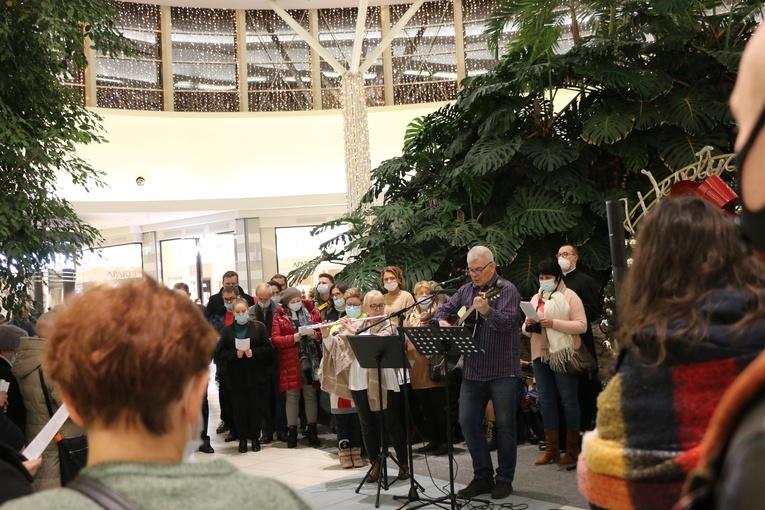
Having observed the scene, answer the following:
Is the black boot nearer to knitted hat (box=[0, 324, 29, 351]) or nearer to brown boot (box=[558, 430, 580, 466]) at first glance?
brown boot (box=[558, 430, 580, 466])

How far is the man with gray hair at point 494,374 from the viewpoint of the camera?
6082mm

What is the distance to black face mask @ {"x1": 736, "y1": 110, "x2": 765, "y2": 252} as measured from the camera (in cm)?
76

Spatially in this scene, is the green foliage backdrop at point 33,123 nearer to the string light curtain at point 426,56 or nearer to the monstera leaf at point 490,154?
the monstera leaf at point 490,154

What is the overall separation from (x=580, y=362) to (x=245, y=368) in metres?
3.74

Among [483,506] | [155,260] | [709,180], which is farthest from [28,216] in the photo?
[155,260]

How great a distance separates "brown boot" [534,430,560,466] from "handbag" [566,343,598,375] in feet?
2.07

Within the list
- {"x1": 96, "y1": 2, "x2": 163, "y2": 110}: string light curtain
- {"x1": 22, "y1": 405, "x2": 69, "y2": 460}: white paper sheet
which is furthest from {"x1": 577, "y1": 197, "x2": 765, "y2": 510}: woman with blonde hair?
{"x1": 96, "y1": 2, "x2": 163, "y2": 110}: string light curtain

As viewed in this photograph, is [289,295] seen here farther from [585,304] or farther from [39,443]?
[39,443]

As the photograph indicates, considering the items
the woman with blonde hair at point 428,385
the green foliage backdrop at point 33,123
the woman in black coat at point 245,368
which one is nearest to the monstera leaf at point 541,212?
the woman with blonde hair at point 428,385

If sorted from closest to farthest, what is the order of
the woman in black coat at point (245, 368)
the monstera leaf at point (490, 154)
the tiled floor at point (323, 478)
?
the tiled floor at point (323, 478), the woman in black coat at point (245, 368), the monstera leaf at point (490, 154)

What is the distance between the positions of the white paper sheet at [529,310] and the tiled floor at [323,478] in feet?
4.51

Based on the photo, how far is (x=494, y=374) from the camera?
19.9ft

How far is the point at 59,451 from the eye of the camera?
500cm

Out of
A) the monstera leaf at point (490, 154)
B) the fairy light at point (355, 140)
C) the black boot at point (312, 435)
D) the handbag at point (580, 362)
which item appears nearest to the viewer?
the handbag at point (580, 362)
